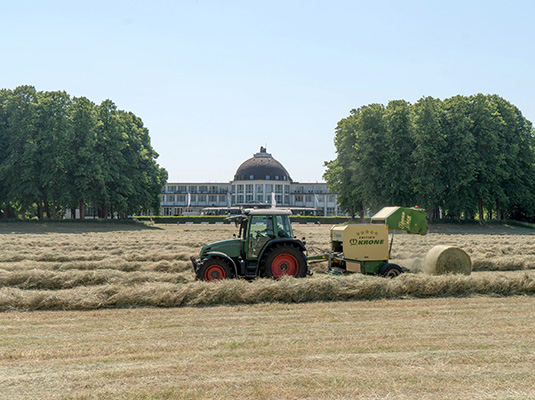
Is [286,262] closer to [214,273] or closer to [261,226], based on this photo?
[261,226]

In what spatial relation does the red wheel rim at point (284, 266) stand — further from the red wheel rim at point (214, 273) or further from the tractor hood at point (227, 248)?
the red wheel rim at point (214, 273)

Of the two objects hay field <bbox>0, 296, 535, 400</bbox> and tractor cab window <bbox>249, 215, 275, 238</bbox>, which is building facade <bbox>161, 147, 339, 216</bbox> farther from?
hay field <bbox>0, 296, 535, 400</bbox>

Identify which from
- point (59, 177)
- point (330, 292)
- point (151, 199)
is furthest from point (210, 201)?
point (330, 292)

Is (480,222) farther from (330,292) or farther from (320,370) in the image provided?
(320,370)

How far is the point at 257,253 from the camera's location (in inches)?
547

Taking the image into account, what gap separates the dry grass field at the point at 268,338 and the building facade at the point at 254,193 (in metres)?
102

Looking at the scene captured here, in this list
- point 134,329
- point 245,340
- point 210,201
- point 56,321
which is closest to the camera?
point 245,340

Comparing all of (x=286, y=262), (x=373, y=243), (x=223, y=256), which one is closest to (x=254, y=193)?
(x=373, y=243)

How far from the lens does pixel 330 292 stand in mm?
12133

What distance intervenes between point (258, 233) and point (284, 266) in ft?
3.68

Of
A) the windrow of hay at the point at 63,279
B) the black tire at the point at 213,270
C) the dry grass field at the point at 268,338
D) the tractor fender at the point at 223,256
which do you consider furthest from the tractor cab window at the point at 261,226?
the windrow of hay at the point at 63,279

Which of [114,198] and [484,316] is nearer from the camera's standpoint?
[484,316]

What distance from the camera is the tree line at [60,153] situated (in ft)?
173

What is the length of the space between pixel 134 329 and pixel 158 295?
2.24 metres
